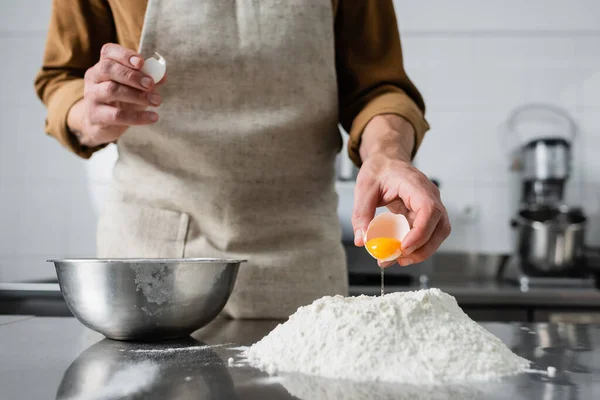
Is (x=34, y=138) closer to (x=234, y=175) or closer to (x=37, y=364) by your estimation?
(x=234, y=175)

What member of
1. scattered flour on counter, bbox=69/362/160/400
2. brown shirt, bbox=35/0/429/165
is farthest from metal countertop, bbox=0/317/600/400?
brown shirt, bbox=35/0/429/165

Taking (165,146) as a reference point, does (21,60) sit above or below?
above

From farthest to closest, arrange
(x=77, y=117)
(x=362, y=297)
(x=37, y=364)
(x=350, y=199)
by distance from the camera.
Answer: (x=350, y=199), (x=77, y=117), (x=362, y=297), (x=37, y=364)

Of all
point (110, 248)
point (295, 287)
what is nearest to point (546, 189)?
→ point (295, 287)

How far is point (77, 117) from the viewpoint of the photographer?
902 millimetres

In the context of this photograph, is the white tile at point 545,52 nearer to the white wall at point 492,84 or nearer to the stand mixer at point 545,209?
the white wall at point 492,84

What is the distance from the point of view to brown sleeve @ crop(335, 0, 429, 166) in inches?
40.1

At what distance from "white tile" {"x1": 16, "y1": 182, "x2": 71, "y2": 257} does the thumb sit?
6.05 feet

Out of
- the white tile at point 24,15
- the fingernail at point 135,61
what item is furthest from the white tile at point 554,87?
the fingernail at point 135,61

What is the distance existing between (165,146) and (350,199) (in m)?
1.06

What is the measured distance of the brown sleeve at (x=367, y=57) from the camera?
102 centimetres

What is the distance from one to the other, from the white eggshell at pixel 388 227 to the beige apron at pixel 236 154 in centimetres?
25

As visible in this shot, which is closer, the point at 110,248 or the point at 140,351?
the point at 140,351

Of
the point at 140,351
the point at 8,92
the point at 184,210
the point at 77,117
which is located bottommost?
the point at 140,351
